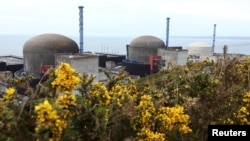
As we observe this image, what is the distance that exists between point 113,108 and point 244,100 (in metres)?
3.22

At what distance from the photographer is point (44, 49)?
35.8 m

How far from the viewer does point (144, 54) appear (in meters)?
50.1

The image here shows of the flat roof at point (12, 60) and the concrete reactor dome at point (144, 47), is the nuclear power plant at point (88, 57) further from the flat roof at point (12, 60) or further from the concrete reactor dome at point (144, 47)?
the flat roof at point (12, 60)

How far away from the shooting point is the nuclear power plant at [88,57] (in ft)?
99.6

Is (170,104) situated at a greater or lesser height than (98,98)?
lesser

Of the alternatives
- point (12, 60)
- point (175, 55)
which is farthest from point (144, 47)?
point (12, 60)

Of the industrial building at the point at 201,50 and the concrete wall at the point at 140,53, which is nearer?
the concrete wall at the point at 140,53

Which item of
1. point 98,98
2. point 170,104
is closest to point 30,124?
point 98,98

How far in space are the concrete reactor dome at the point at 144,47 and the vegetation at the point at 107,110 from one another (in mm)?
41250

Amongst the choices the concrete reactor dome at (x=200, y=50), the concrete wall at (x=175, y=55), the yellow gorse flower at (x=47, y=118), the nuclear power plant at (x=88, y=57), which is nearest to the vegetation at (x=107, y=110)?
the yellow gorse flower at (x=47, y=118)

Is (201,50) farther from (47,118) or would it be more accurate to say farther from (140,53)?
(47,118)

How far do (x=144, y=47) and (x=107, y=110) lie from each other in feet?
150

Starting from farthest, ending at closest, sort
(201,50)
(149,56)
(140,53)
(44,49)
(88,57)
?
(201,50) < (140,53) < (149,56) < (44,49) < (88,57)

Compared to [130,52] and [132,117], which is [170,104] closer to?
[132,117]
